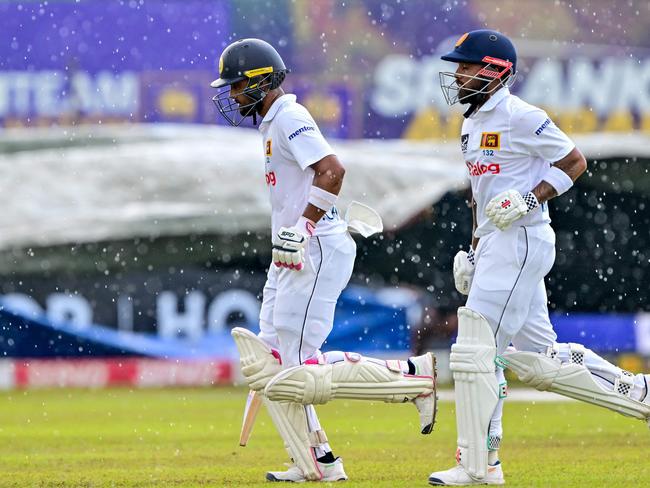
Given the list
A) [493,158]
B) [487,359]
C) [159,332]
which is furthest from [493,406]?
[159,332]

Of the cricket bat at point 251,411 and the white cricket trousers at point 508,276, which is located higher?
the white cricket trousers at point 508,276

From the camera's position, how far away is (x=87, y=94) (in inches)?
875

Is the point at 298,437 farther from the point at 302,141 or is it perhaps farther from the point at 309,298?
the point at 302,141

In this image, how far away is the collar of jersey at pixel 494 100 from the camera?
7.23 m

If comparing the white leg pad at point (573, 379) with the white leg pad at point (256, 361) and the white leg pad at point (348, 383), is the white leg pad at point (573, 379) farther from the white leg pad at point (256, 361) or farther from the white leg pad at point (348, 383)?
the white leg pad at point (256, 361)

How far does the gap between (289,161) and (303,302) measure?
0.74m

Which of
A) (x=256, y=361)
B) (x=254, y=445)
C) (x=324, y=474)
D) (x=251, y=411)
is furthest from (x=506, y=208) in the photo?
(x=254, y=445)

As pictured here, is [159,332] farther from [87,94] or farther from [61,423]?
[61,423]

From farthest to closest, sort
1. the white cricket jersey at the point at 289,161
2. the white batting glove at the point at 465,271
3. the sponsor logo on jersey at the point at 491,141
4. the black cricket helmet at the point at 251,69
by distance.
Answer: the black cricket helmet at the point at 251,69 → the white batting glove at the point at 465,271 → the white cricket jersey at the point at 289,161 → the sponsor logo on jersey at the point at 491,141

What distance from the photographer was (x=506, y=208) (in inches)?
273

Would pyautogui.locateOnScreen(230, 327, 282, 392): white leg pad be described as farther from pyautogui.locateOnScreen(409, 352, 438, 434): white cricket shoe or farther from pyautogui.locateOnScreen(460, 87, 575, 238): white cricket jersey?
pyautogui.locateOnScreen(460, 87, 575, 238): white cricket jersey

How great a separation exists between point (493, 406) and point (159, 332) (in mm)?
13431

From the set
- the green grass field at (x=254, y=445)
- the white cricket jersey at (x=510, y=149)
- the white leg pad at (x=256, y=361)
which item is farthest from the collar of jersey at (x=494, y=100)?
the green grass field at (x=254, y=445)

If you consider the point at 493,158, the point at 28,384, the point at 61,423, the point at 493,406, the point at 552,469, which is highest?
the point at 493,158
